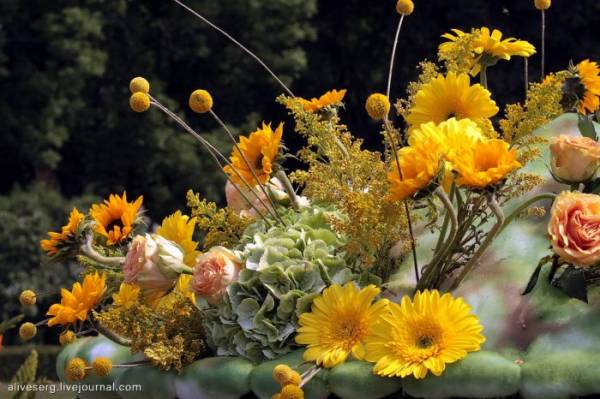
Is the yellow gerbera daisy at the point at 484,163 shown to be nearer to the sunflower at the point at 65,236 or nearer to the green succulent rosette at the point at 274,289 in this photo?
the green succulent rosette at the point at 274,289

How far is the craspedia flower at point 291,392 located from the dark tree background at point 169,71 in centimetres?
1207

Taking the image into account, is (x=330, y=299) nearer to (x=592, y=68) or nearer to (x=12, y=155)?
(x=592, y=68)

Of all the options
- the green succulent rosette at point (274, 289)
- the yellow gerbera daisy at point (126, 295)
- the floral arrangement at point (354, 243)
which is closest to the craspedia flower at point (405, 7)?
the floral arrangement at point (354, 243)

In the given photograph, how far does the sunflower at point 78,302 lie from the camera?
107 inches

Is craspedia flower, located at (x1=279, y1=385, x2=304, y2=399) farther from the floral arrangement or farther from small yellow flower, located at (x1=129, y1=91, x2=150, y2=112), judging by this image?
small yellow flower, located at (x1=129, y1=91, x2=150, y2=112)

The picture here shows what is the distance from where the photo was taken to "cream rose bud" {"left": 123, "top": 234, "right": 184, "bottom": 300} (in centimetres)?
260

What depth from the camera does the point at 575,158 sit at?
7.41 feet

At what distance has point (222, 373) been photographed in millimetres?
2414

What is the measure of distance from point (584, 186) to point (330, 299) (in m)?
0.53

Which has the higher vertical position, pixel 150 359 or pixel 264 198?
pixel 264 198

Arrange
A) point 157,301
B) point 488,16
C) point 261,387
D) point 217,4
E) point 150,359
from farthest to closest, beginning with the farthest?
point 488,16 → point 217,4 → point 157,301 → point 150,359 → point 261,387

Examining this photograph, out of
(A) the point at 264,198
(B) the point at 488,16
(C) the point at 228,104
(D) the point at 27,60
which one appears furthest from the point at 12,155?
(A) the point at 264,198

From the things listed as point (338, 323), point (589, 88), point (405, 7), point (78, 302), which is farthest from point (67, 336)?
point (589, 88)

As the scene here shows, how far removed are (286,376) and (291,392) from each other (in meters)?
0.05
